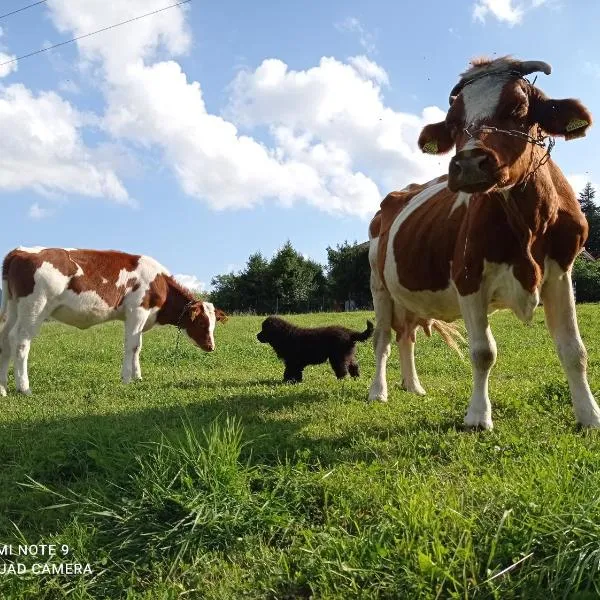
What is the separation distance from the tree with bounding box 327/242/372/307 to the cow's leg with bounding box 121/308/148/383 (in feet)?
159

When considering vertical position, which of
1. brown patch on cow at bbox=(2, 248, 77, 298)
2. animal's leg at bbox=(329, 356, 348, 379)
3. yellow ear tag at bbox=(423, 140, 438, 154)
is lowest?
animal's leg at bbox=(329, 356, 348, 379)

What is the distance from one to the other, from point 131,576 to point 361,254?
58983 millimetres

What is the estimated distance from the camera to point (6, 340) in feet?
32.9

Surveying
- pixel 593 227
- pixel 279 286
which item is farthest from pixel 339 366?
pixel 593 227

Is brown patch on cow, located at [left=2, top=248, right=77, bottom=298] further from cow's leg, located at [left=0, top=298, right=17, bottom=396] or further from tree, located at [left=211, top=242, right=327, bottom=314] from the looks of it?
tree, located at [left=211, top=242, right=327, bottom=314]

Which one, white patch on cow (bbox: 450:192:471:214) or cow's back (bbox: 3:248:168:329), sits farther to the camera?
cow's back (bbox: 3:248:168:329)

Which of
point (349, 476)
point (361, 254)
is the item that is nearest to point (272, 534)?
point (349, 476)

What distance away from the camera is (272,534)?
334 centimetres

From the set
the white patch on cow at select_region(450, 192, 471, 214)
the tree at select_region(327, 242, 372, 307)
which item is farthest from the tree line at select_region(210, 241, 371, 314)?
the white patch on cow at select_region(450, 192, 471, 214)

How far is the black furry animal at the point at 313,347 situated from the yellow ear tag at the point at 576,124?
5245mm

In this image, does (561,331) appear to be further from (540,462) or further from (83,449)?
(83,449)

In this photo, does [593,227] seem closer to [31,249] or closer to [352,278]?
[352,278]

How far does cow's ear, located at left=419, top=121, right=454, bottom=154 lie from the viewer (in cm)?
548

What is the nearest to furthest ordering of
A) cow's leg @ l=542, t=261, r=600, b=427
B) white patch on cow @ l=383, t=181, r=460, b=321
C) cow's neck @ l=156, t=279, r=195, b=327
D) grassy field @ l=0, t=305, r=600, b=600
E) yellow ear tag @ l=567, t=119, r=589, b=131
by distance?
grassy field @ l=0, t=305, r=600, b=600 < yellow ear tag @ l=567, t=119, r=589, b=131 < cow's leg @ l=542, t=261, r=600, b=427 < white patch on cow @ l=383, t=181, r=460, b=321 < cow's neck @ l=156, t=279, r=195, b=327
